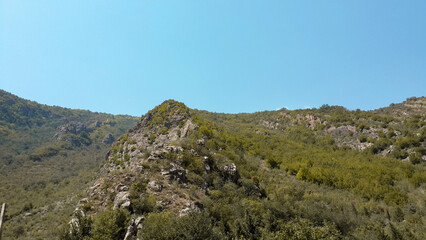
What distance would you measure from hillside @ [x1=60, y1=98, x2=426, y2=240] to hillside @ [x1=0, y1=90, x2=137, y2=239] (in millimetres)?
7866

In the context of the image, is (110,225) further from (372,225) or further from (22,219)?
(22,219)

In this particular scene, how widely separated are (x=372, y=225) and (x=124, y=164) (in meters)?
28.8

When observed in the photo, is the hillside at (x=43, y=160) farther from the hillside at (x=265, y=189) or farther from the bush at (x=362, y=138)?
the bush at (x=362, y=138)

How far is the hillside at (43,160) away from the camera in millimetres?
28078

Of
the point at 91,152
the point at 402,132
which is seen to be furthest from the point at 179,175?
the point at 91,152

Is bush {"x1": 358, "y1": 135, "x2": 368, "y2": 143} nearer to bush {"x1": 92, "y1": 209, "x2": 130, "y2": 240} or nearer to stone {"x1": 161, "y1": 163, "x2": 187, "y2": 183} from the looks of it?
stone {"x1": 161, "y1": 163, "x2": 187, "y2": 183}

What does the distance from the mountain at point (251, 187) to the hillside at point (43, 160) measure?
61 cm

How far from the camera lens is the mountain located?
11359mm

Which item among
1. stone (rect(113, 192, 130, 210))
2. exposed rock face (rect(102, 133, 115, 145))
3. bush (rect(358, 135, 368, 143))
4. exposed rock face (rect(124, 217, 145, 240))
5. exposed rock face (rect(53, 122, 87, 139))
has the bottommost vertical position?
exposed rock face (rect(124, 217, 145, 240))

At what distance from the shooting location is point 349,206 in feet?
57.2

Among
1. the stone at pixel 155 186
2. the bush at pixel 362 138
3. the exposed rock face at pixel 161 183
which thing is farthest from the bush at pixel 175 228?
the bush at pixel 362 138

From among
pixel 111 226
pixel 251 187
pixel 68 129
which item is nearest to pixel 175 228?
pixel 111 226

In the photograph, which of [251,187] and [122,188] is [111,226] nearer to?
[122,188]

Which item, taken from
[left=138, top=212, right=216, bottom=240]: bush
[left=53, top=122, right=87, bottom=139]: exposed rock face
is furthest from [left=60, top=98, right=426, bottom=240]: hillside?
[left=53, top=122, right=87, bottom=139]: exposed rock face
